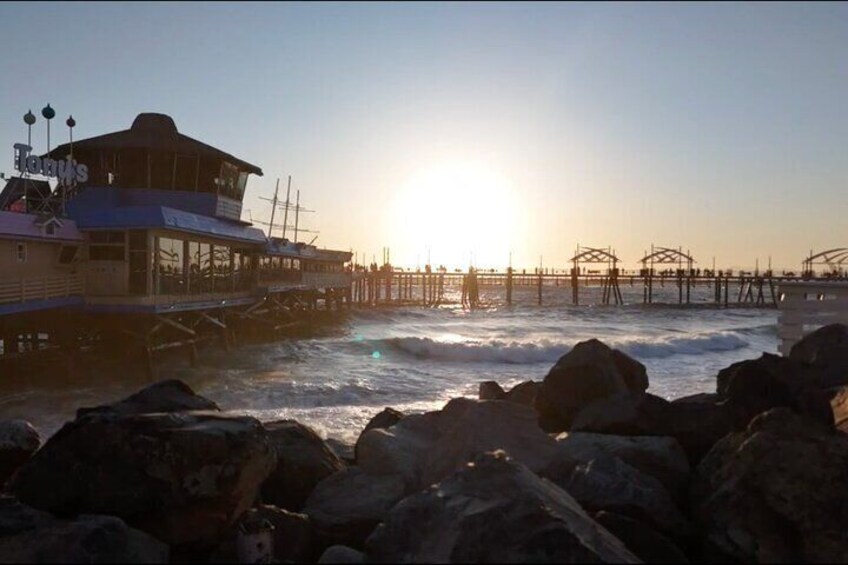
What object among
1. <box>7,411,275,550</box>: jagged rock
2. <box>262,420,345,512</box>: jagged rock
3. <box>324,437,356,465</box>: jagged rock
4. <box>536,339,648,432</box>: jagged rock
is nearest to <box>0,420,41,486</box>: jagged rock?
<box>7,411,275,550</box>: jagged rock

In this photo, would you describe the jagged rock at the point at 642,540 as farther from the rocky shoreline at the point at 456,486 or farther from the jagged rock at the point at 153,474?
the jagged rock at the point at 153,474

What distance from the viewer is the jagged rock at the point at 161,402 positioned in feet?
21.7

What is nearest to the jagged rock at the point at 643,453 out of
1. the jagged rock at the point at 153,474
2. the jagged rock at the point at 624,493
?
the jagged rock at the point at 624,493

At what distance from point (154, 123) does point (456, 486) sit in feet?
80.4

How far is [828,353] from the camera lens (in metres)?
9.40

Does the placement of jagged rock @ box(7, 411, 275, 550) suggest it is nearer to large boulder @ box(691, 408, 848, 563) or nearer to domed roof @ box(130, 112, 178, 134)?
large boulder @ box(691, 408, 848, 563)

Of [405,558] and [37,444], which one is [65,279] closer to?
[37,444]

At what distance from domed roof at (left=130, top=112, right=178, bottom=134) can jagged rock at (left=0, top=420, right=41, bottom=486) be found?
1952 centimetres

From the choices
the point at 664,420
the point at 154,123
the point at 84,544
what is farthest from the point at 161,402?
the point at 154,123

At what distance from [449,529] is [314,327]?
35176 mm

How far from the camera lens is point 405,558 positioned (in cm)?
390

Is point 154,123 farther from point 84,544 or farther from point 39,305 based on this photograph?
point 84,544

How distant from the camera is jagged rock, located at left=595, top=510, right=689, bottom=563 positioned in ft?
14.7

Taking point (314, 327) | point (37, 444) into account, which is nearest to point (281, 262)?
point (314, 327)
